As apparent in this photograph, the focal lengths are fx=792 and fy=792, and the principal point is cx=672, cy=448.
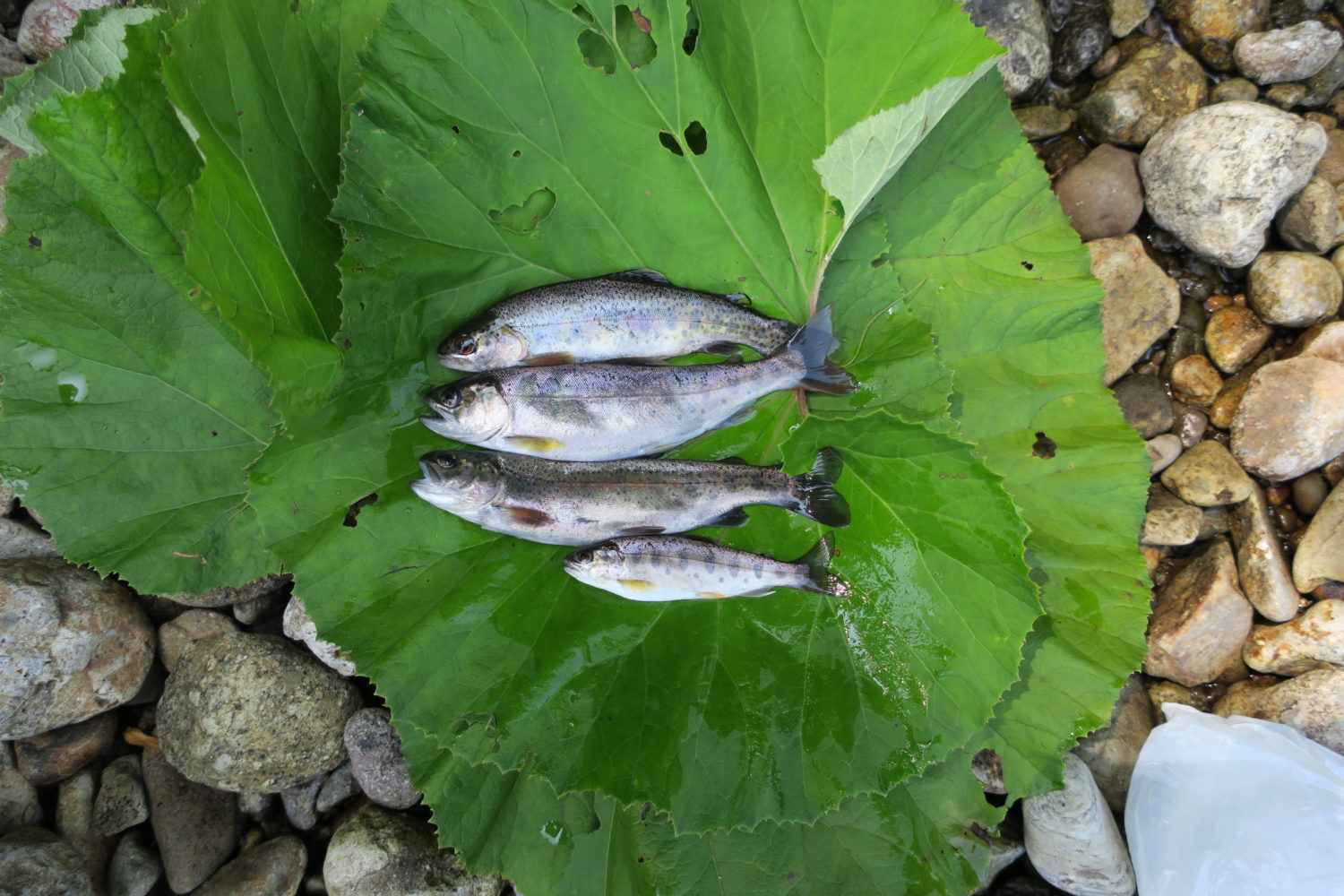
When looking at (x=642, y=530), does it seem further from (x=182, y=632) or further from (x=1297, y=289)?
(x=1297, y=289)

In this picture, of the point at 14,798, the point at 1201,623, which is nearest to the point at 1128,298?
the point at 1201,623

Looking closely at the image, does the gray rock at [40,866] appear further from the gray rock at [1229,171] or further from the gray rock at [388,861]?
the gray rock at [1229,171]

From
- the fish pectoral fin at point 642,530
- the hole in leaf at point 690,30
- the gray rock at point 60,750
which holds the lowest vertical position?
the gray rock at point 60,750

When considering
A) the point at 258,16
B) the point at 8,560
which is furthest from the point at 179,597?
the point at 258,16

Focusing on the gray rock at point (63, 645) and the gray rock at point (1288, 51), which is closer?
the gray rock at point (63, 645)

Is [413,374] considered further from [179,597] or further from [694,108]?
[179,597]

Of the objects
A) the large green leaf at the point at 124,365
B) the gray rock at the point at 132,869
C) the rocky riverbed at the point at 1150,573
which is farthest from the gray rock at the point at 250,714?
the large green leaf at the point at 124,365

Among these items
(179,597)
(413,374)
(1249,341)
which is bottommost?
(1249,341)
